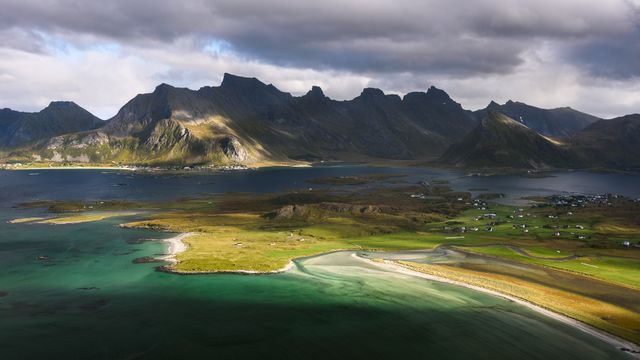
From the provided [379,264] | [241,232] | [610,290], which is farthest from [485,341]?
[241,232]

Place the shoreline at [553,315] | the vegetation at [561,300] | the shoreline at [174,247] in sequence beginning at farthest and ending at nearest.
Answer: the shoreline at [174,247] → the vegetation at [561,300] → the shoreline at [553,315]

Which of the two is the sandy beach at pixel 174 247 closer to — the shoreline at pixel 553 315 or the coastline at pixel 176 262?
the coastline at pixel 176 262

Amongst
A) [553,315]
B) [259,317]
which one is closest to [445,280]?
[553,315]

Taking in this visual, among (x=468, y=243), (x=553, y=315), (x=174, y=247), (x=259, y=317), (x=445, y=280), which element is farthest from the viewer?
(x=468, y=243)

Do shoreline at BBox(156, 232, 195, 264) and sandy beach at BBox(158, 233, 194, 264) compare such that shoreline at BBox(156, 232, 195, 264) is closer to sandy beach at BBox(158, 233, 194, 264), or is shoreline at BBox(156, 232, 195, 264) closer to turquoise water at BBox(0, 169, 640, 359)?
sandy beach at BBox(158, 233, 194, 264)

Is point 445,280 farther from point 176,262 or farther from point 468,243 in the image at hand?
point 176,262

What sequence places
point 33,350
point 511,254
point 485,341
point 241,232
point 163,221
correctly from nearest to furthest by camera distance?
point 33,350, point 485,341, point 511,254, point 241,232, point 163,221

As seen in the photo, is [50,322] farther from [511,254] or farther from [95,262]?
[511,254]

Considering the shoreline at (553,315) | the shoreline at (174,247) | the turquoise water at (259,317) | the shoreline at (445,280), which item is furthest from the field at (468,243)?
the turquoise water at (259,317)
